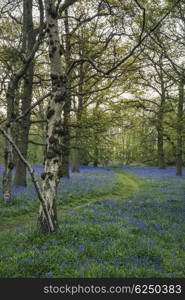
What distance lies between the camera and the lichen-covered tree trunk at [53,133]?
336 inches

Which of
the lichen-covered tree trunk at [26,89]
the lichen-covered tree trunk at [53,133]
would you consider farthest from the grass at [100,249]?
the lichen-covered tree trunk at [26,89]

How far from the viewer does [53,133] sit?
28.3 ft

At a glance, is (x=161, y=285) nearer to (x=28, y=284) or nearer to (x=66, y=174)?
(x=28, y=284)

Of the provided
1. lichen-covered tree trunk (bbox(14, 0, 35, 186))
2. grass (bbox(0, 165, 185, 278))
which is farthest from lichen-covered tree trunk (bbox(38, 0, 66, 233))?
lichen-covered tree trunk (bbox(14, 0, 35, 186))

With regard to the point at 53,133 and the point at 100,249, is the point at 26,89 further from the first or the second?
the point at 100,249

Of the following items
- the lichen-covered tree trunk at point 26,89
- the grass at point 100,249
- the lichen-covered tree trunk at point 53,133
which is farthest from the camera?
the lichen-covered tree trunk at point 26,89

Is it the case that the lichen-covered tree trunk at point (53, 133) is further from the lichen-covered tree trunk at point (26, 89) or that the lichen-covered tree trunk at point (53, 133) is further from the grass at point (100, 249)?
the lichen-covered tree trunk at point (26, 89)

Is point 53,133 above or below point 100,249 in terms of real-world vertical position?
above

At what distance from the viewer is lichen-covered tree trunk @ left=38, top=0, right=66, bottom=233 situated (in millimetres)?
8531

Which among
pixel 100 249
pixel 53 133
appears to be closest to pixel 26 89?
pixel 53 133

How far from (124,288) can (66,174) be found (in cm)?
2227

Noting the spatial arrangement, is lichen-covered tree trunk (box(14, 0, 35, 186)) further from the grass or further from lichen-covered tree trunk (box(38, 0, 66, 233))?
lichen-covered tree trunk (box(38, 0, 66, 233))

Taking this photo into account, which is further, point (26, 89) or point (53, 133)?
point (26, 89)

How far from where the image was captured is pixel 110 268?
6.17 metres
